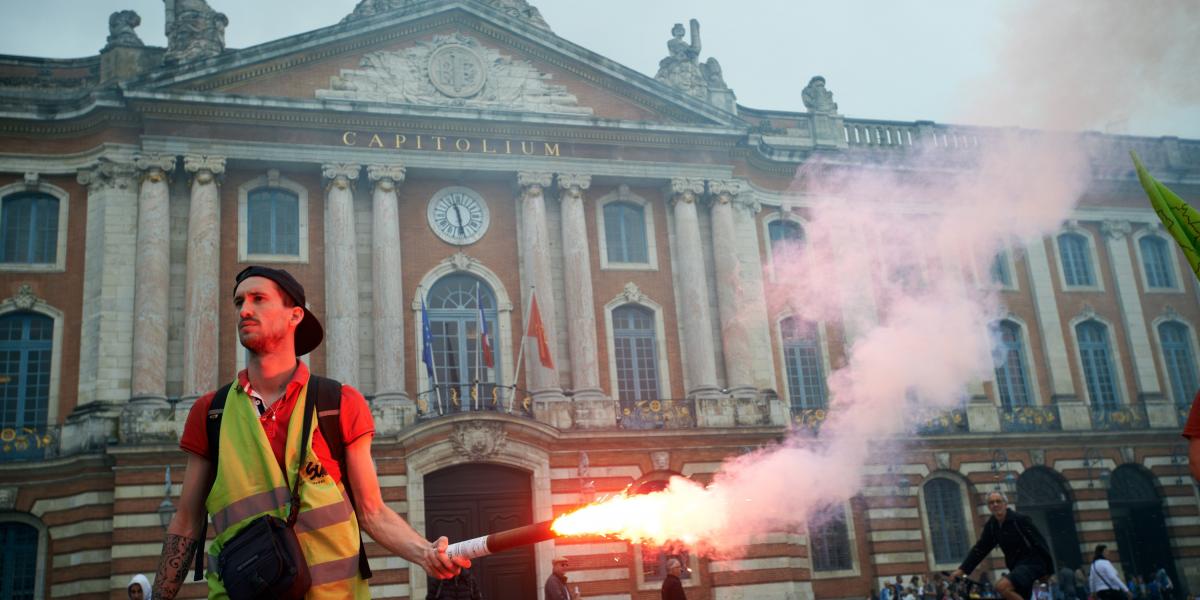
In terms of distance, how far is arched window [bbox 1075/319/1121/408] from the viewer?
33125mm

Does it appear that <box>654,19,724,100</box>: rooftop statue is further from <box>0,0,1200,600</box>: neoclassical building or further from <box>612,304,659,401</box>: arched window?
<box>612,304,659,401</box>: arched window

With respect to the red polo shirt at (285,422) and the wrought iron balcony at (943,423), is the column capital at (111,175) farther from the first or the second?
the red polo shirt at (285,422)

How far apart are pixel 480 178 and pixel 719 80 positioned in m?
8.41

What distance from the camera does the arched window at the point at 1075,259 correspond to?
34.3 m

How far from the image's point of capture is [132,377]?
23797mm

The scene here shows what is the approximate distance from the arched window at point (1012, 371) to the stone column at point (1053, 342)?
0.76 metres

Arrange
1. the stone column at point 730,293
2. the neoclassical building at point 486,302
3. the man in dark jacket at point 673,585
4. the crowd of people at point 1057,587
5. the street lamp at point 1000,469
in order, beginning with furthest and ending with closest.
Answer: the street lamp at point 1000,469 → the stone column at point 730,293 → the crowd of people at point 1057,587 → the neoclassical building at point 486,302 → the man in dark jacket at point 673,585

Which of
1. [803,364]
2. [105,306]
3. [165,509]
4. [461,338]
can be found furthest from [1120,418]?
[105,306]

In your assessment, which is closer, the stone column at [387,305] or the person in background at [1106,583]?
the person in background at [1106,583]

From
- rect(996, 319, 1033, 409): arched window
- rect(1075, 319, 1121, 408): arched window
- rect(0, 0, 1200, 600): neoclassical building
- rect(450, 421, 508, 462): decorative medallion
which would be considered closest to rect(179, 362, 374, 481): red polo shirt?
rect(0, 0, 1200, 600): neoclassical building

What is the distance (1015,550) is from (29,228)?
2302cm

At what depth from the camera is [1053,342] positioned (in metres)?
32.9

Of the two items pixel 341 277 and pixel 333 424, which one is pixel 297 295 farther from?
pixel 341 277

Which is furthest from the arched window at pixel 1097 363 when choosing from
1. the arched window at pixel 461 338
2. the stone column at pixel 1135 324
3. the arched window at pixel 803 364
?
the arched window at pixel 461 338
